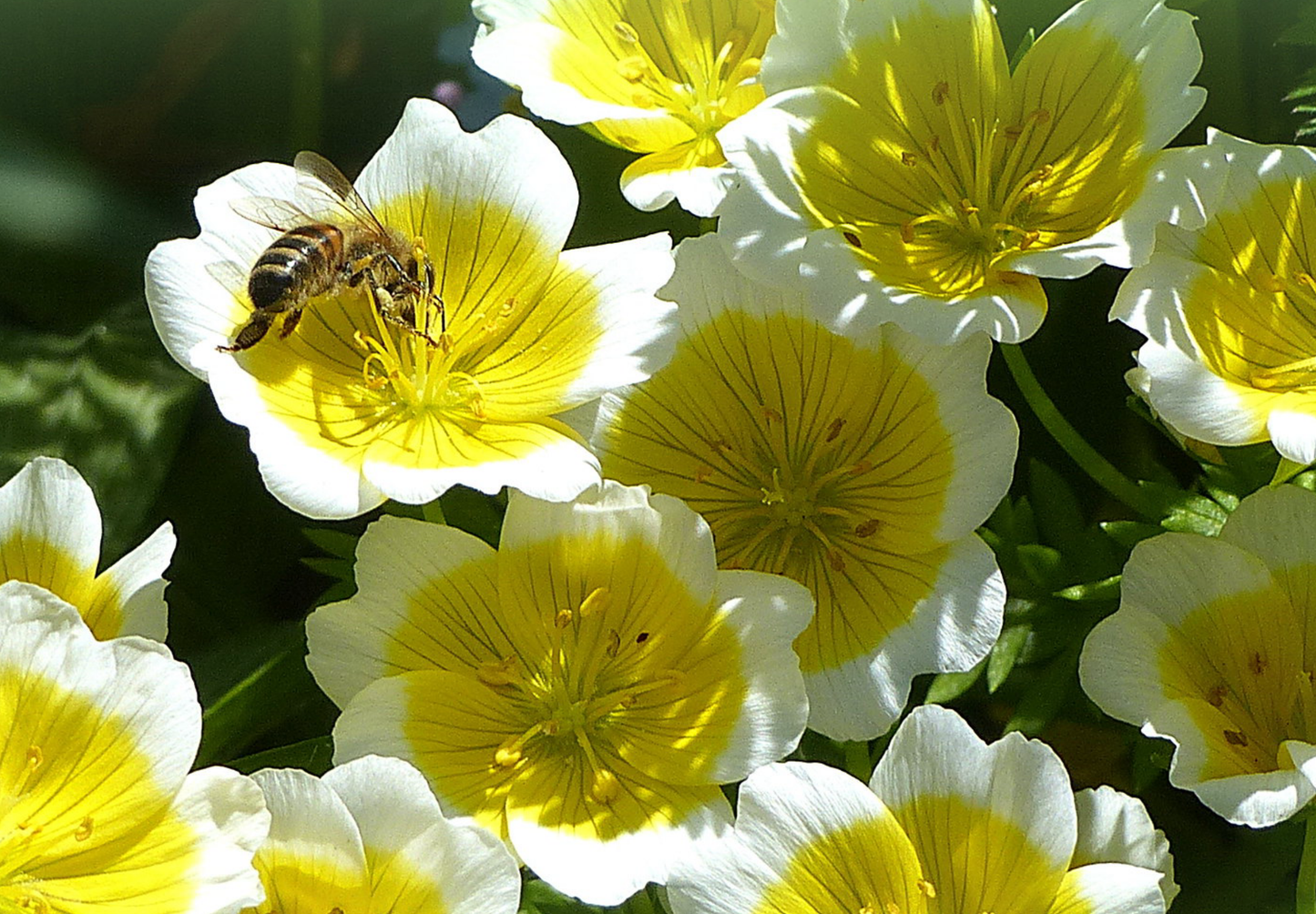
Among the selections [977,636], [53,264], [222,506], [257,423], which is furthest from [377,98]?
[977,636]

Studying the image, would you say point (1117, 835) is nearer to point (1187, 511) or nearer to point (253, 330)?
point (1187, 511)

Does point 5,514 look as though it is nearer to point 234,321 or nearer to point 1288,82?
point 234,321

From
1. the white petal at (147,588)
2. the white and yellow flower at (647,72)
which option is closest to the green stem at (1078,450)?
the white and yellow flower at (647,72)

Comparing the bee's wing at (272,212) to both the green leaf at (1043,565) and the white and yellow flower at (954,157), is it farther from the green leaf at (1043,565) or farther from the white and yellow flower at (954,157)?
the green leaf at (1043,565)

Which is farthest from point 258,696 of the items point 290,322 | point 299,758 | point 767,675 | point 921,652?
point 921,652

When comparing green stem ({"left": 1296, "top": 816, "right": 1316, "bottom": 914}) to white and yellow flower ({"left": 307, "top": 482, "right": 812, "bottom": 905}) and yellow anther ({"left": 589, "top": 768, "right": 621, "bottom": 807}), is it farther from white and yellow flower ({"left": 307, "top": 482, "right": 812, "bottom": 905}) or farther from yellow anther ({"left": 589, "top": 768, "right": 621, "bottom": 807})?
yellow anther ({"left": 589, "top": 768, "right": 621, "bottom": 807})
